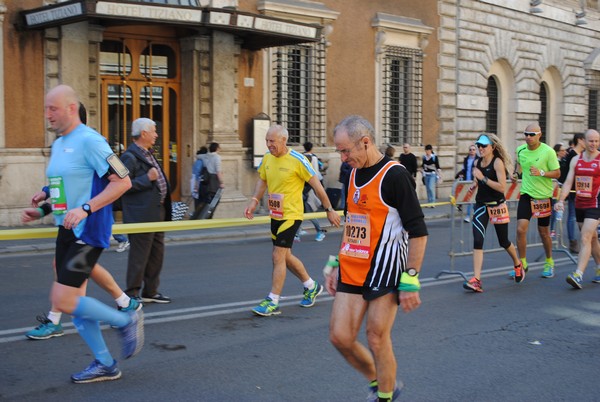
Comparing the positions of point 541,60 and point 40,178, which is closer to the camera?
point 40,178

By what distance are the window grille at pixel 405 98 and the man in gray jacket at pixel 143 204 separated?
15611mm

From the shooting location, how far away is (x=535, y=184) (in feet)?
34.9

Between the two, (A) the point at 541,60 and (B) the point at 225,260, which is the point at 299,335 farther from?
(A) the point at 541,60

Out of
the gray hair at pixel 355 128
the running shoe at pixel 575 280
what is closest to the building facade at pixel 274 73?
the running shoe at pixel 575 280

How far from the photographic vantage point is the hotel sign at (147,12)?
15414 millimetres

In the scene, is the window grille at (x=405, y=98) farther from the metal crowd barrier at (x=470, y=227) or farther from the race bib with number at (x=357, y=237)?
the race bib with number at (x=357, y=237)

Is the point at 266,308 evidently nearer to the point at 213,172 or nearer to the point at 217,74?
the point at 213,172

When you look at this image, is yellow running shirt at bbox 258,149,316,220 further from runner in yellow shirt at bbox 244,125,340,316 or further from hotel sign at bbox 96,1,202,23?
hotel sign at bbox 96,1,202,23

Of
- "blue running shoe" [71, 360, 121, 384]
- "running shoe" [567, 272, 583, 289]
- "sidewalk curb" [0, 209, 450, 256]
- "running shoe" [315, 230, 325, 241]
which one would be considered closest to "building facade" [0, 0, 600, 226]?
"sidewalk curb" [0, 209, 450, 256]

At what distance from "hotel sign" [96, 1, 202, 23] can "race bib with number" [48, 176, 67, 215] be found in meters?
10.2

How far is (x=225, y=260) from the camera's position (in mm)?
12453

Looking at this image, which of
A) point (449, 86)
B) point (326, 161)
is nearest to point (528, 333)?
point (326, 161)

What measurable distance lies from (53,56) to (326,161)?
765cm

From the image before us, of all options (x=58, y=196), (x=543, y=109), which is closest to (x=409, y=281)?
(x=58, y=196)
